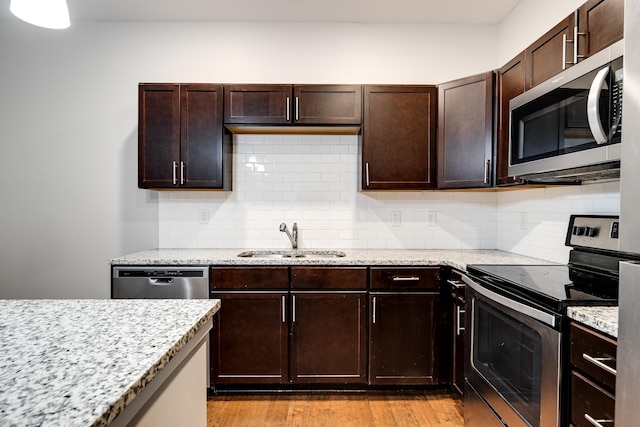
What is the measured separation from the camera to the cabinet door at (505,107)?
7.11 feet

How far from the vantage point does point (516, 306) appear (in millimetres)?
1521

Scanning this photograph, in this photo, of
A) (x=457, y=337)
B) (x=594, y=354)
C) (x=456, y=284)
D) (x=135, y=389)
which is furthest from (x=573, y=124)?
(x=135, y=389)

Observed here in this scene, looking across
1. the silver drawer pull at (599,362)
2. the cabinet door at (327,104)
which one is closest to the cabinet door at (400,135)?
the cabinet door at (327,104)

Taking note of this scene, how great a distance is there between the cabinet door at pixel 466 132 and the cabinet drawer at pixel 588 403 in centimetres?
143

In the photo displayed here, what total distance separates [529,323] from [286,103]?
2039 mm

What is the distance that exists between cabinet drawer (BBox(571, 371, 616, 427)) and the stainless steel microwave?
75 centimetres

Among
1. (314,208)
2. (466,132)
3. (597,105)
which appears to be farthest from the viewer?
(314,208)

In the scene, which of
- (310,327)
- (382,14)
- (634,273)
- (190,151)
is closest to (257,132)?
(190,151)

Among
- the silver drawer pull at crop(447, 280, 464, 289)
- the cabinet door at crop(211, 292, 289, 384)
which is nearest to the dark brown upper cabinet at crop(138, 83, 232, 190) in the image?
the cabinet door at crop(211, 292, 289, 384)

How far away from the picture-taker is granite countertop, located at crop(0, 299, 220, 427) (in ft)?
1.91

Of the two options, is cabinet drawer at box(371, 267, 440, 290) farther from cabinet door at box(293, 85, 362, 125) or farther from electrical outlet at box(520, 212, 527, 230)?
cabinet door at box(293, 85, 362, 125)

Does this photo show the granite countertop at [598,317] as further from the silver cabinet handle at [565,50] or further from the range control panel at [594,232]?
the silver cabinet handle at [565,50]

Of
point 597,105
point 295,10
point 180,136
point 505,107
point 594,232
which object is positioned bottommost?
point 594,232

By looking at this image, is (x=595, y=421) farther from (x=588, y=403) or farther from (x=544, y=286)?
(x=544, y=286)
